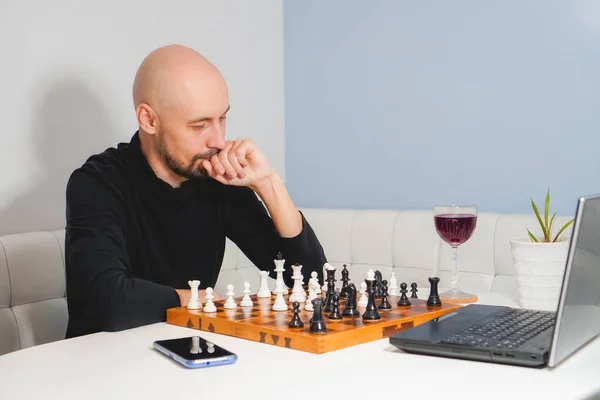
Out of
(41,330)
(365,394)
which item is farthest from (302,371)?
(41,330)

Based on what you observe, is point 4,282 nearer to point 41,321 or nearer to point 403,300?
point 41,321

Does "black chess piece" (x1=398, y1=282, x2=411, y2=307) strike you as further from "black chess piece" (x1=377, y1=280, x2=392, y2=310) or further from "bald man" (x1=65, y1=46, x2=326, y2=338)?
"bald man" (x1=65, y1=46, x2=326, y2=338)

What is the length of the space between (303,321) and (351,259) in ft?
5.02

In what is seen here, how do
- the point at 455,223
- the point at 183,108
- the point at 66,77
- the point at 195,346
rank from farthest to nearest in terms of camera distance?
the point at 66,77, the point at 183,108, the point at 455,223, the point at 195,346

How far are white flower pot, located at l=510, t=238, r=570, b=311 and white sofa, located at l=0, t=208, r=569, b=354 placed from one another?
204mm

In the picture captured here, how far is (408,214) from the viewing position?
279 centimetres

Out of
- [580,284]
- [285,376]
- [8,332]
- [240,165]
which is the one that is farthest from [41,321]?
[580,284]

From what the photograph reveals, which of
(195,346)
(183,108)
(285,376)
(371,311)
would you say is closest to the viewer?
(285,376)

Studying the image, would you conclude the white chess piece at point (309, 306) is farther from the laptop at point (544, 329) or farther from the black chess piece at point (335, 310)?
the laptop at point (544, 329)

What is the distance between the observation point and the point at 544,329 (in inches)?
51.2

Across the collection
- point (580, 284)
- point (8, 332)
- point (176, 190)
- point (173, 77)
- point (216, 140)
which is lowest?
point (8, 332)

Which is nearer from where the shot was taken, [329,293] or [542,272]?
[329,293]

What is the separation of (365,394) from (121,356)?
18.1 inches

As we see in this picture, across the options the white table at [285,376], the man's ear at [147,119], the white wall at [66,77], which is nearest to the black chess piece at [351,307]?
the white table at [285,376]
